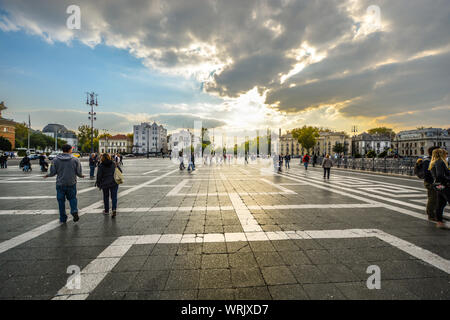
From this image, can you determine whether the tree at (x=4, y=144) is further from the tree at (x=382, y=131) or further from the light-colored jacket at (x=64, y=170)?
the tree at (x=382, y=131)

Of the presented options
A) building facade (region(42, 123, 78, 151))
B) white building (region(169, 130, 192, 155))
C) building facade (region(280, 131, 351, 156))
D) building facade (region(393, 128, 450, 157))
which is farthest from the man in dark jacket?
building facade (region(42, 123, 78, 151))

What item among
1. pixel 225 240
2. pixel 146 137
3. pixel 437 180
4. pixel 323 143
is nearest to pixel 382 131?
pixel 323 143

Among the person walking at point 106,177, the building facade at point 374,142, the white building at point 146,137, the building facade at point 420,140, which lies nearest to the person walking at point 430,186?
the person walking at point 106,177

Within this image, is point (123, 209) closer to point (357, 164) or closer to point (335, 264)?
point (335, 264)

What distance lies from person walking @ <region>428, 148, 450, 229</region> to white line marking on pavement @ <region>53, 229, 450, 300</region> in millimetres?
1708

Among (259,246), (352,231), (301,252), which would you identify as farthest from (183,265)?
(352,231)

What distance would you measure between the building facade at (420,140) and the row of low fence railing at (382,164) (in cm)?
8766

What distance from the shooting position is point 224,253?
3.52 metres

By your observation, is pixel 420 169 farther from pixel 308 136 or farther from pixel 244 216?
pixel 308 136

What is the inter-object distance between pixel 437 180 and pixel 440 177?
0.10 meters

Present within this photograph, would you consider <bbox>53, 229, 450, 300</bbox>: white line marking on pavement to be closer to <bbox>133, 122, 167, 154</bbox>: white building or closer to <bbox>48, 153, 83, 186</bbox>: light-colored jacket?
<bbox>48, 153, 83, 186</bbox>: light-colored jacket

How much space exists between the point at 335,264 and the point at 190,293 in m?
2.21

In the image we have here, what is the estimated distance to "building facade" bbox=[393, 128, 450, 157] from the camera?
94.1 metres

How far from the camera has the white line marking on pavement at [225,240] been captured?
298cm
